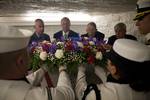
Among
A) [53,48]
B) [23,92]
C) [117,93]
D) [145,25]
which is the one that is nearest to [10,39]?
[23,92]

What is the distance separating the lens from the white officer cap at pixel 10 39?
157 centimetres

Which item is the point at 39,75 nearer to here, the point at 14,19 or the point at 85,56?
→ the point at 85,56

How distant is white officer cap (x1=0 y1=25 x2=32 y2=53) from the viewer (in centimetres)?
157

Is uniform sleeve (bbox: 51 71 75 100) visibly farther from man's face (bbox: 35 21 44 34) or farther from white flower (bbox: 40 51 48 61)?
man's face (bbox: 35 21 44 34)

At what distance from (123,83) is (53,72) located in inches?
36.1

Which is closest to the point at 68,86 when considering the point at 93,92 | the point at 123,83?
the point at 93,92

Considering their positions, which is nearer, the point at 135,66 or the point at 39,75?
the point at 135,66

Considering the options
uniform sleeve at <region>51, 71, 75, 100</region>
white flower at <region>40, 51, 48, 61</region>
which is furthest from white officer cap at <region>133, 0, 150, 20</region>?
uniform sleeve at <region>51, 71, 75, 100</region>

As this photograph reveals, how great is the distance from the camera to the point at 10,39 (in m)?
1.59

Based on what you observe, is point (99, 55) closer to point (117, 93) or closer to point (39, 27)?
point (117, 93)

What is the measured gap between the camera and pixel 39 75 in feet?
7.66

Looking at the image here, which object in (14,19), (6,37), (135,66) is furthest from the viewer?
(14,19)

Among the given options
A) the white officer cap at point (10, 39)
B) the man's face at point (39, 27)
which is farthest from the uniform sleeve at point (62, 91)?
the man's face at point (39, 27)

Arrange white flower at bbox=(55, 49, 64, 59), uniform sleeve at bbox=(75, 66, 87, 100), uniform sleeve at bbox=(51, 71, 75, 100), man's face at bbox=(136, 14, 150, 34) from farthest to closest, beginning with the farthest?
white flower at bbox=(55, 49, 64, 59) → man's face at bbox=(136, 14, 150, 34) → uniform sleeve at bbox=(75, 66, 87, 100) → uniform sleeve at bbox=(51, 71, 75, 100)
